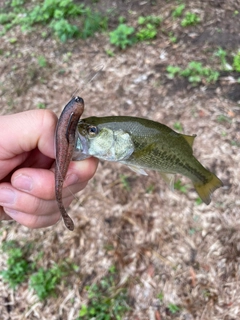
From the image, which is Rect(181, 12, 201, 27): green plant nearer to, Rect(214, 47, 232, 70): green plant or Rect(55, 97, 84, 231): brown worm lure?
Rect(214, 47, 232, 70): green plant

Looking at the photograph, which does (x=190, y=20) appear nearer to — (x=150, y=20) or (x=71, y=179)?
(x=150, y=20)

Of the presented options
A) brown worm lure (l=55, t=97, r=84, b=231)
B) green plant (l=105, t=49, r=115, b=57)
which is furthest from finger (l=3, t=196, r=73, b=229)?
green plant (l=105, t=49, r=115, b=57)

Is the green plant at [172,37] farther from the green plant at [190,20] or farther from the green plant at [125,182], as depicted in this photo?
the green plant at [125,182]

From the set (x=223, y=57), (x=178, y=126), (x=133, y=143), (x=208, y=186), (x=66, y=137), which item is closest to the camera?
(x=66, y=137)

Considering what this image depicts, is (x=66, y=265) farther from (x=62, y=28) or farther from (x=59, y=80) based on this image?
(x=62, y=28)

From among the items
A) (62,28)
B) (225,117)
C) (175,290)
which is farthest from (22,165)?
(62,28)

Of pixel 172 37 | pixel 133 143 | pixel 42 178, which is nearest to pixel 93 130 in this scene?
pixel 133 143
